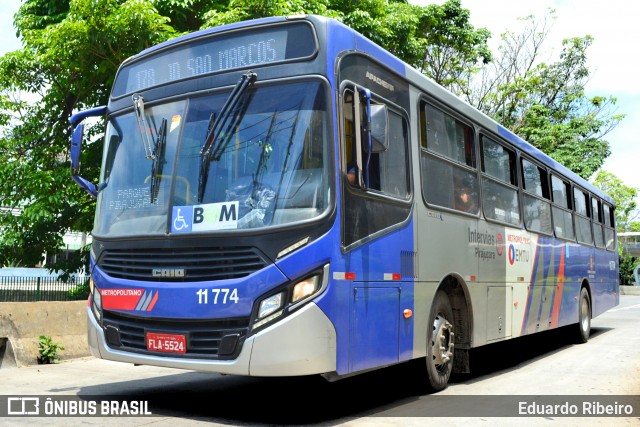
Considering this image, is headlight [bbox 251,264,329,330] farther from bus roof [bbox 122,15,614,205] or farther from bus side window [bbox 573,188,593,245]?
bus side window [bbox 573,188,593,245]

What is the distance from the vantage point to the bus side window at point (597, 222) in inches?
609

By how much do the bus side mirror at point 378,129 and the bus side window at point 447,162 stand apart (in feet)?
4.90

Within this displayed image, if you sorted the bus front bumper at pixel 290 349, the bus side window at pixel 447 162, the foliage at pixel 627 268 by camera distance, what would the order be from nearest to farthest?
the bus front bumper at pixel 290 349, the bus side window at pixel 447 162, the foliage at pixel 627 268

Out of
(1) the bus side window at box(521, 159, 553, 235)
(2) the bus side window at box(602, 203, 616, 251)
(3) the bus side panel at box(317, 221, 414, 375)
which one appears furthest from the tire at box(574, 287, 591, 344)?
(3) the bus side panel at box(317, 221, 414, 375)

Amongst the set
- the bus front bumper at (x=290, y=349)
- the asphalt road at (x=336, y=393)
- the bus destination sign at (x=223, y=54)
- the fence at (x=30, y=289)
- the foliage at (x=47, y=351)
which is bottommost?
the asphalt road at (x=336, y=393)

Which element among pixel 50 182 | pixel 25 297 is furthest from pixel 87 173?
pixel 25 297

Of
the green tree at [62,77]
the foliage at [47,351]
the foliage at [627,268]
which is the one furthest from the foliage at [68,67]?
the foliage at [627,268]

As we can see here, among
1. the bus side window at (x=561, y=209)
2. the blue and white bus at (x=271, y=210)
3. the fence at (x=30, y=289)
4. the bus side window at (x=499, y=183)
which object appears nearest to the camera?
the blue and white bus at (x=271, y=210)

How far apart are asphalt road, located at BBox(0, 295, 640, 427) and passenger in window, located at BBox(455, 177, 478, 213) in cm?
209

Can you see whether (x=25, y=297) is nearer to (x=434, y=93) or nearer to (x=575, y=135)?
(x=434, y=93)

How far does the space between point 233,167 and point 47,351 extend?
5.24 meters

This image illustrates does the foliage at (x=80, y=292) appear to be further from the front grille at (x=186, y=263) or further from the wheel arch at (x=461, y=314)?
A: the wheel arch at (x=461, y=314)

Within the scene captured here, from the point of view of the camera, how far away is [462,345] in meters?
7.95

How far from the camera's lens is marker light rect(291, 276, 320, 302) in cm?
526
